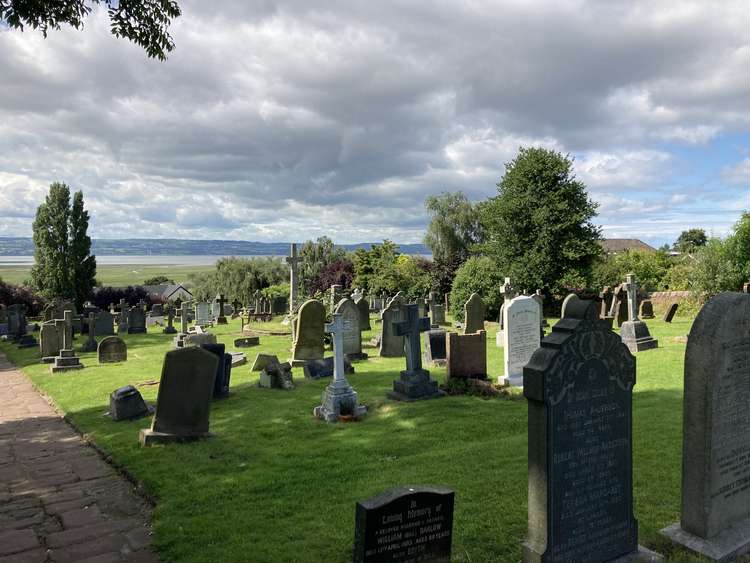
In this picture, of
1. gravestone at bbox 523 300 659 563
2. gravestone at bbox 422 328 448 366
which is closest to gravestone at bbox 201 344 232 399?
gravestone at bbox 422 328 448 366

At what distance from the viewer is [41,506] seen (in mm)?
6316

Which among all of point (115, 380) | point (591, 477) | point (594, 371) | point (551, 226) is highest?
point (551, 226)

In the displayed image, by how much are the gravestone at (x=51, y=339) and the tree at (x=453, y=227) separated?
37317 mm

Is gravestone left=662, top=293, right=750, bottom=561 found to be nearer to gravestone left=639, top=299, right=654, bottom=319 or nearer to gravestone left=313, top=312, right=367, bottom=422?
gravestone left=313, top=312, right=367, bottom=422

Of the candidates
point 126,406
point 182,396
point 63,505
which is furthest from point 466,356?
point 63,505

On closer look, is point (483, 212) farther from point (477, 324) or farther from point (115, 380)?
point (115, 380)

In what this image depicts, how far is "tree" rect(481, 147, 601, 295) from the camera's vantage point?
32.6 m

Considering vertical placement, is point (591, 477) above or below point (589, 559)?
above

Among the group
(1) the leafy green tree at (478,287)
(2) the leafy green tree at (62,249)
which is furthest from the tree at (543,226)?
(2) the leafy green tree at (62,249)

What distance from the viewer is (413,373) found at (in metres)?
11.1

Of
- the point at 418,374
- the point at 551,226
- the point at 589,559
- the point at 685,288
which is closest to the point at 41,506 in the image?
the point at 589,559

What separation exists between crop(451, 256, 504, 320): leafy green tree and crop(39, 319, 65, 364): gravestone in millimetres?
17142

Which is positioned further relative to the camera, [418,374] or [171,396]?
[418,374]

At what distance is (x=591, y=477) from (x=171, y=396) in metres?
6.33
